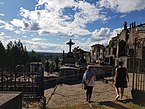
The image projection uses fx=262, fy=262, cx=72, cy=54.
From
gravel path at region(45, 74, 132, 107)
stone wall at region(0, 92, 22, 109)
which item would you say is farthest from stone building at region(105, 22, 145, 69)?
stone wall at region(0, 92, 22, 109)

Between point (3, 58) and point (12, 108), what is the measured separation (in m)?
71.0

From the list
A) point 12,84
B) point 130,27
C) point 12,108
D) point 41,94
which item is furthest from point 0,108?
point 130,27

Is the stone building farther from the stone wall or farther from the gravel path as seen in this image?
the stone wall

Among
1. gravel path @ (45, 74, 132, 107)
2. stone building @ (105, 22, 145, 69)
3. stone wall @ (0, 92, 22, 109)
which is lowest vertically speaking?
gravel path @ (45, 74, 132, 107)

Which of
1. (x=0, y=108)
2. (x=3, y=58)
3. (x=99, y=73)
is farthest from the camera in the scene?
(x=3, y=58)

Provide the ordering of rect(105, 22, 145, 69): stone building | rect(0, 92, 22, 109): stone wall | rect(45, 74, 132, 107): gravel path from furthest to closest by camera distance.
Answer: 1. rect(105, 22, 145, 69): stone building
2. rect(45, 74, 132, 107): gravel path
3. rect(0, 92, 22, 109): stone wall

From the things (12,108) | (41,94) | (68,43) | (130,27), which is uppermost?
(130,27)

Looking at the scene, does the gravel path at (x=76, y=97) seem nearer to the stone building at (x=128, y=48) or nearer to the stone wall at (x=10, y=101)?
the stone wall at (x=10, y=101)

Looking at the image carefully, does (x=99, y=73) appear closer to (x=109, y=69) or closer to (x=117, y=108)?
(x=109, y=69)

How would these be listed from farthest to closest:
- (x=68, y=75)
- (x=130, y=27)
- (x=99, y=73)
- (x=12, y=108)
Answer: (x=130, y=27)
(x=99, y=73)
(x=68, y=75)
(x=12, y=108)

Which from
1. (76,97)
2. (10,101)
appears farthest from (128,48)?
(10,101)

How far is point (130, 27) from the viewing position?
4544cm

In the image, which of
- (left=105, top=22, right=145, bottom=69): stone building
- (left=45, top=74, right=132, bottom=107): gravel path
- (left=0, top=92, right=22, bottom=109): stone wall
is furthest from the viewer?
(left=105, top=22, right=145, bottom=69): stone building

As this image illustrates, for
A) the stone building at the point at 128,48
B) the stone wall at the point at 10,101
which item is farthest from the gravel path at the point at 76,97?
the stone building at the point at 128,48
